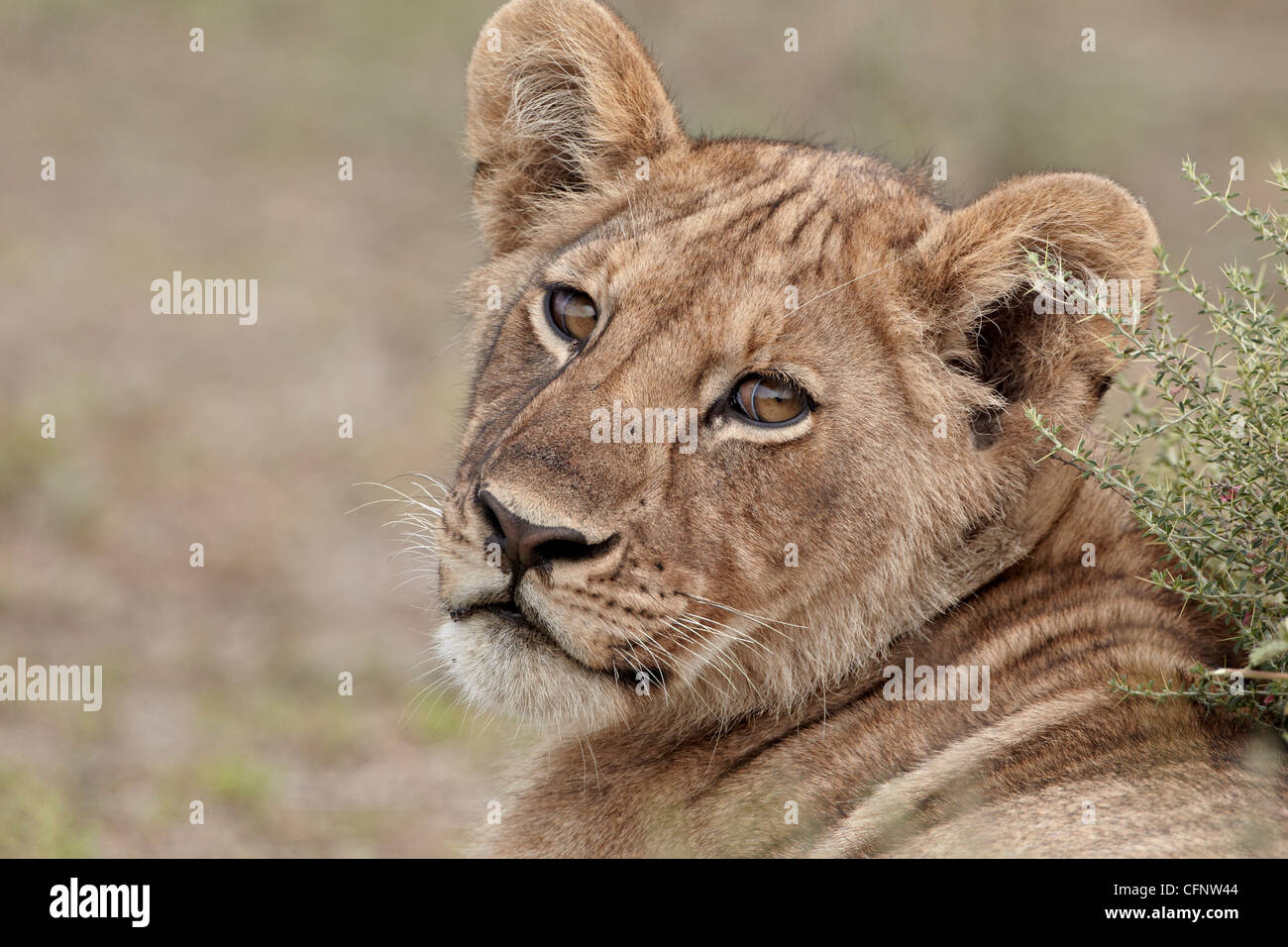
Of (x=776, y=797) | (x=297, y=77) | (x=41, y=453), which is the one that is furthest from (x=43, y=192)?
(x=776, y=797)

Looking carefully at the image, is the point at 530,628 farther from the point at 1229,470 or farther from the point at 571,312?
the point at 1229,470

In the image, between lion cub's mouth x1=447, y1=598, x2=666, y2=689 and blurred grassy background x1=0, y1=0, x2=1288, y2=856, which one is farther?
blurred grassy background x1=0, y1=0, x2=1288, y2=856

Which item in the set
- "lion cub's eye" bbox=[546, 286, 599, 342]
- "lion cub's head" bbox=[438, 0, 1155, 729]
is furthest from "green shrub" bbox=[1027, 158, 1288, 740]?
"lion cub's eye" bbox=[546, 286, 599, 342]

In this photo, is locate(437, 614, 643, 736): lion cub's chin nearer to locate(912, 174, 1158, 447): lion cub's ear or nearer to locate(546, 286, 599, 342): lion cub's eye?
locate(546, 286, 599, 342): lion cub's eye

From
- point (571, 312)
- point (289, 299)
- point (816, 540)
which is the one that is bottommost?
point (816, 540)

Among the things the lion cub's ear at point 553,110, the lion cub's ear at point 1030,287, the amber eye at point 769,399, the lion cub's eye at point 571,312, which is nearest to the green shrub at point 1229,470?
the lion cub's ear at point 1030,287

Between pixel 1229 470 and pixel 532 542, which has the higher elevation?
pixel 1229 470

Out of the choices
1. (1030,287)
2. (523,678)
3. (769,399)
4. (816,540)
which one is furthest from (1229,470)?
(523,678)

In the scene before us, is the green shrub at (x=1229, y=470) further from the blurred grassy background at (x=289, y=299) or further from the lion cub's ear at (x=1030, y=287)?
the blurred grassy background at (x=289, y=299)
